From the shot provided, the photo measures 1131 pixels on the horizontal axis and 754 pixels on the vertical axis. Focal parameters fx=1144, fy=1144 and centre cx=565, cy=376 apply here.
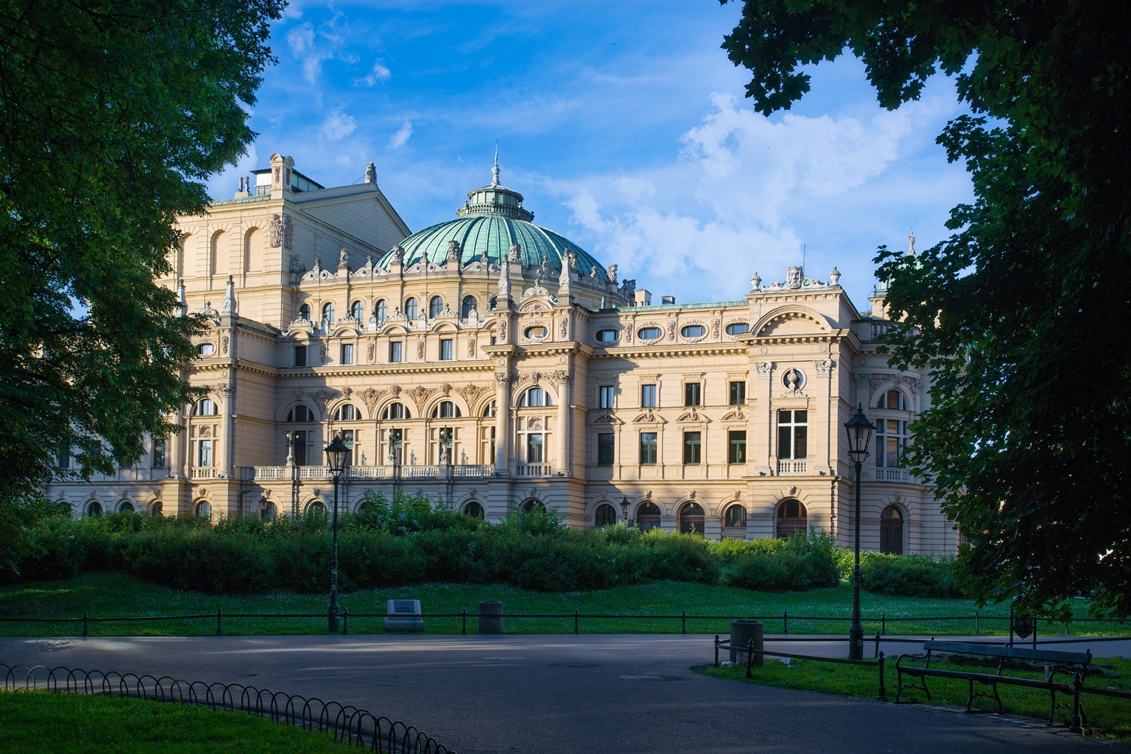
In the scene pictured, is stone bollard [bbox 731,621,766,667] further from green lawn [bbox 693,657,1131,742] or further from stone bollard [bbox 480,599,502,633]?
stone bollard [bbox 480,599,502,633]

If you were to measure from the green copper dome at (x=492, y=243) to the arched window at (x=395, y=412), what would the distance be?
1130 cm

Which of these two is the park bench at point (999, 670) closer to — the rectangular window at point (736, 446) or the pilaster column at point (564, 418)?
the rectangular window at point (736, 446)

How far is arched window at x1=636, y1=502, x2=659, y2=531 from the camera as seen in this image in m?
67.6

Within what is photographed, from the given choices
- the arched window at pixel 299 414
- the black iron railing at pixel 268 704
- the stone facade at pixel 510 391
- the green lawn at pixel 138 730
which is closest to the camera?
the green lawn at pixel 138 730

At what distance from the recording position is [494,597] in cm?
4100

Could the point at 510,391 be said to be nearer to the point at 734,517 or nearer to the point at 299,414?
the point at 734,517

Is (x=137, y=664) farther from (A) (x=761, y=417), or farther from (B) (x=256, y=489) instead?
(B) (x=256, y=489)

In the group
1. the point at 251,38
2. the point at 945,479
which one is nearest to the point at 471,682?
the point at 945,479

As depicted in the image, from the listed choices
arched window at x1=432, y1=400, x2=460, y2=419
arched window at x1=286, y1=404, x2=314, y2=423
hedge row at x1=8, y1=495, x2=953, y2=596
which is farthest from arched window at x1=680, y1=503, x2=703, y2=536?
arched window at x1=286, y1=404, x2=314, y2=423

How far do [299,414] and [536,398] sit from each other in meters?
17.6

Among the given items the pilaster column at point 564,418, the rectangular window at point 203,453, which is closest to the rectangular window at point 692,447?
the pilaster column at point 564,418

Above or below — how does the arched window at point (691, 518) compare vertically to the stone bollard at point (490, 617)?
above

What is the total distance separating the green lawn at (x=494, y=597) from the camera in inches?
1265

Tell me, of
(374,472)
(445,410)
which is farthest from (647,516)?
(374,472)
